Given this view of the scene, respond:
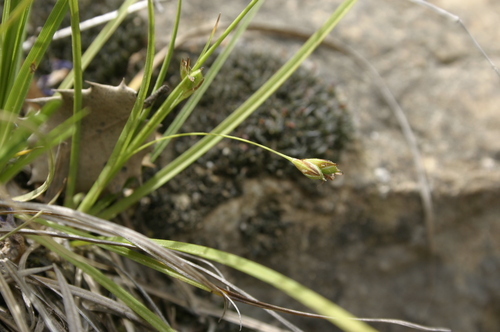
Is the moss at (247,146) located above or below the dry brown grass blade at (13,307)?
below

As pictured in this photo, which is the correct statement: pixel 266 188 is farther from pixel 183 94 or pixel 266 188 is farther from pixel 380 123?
pixel 183 94

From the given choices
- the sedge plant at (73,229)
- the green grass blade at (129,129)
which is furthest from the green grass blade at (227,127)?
the green grass blade at (129,129)

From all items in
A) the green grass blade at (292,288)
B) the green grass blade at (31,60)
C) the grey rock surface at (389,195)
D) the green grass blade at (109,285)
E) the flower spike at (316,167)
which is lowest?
the grey rock surface at (389,195)

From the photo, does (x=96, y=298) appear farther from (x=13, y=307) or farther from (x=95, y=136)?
(x=95, y=136)

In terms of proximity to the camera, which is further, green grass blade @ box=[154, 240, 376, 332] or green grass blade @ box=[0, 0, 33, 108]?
green grass blade @ box=[0, 0, 33, 108]

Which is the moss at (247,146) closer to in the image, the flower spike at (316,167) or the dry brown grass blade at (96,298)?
the dry brown grass blade at (96,298)

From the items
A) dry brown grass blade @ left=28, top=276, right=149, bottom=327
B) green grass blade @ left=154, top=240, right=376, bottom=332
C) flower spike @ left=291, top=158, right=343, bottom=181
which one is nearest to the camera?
green grass blade @ left=154, top=240, right=376, bottom=332

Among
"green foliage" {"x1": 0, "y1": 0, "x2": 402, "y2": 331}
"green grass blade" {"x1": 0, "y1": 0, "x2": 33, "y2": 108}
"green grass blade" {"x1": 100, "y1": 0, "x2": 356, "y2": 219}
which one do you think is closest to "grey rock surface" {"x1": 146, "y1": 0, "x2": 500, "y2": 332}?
"green grass blade" {"x1": 100, "y1": 0, "x2": 356, "y2": 219}

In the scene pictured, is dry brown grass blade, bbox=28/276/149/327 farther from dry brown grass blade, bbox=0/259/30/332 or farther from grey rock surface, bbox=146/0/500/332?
grey rock surface, bbox=146/0/500/332
